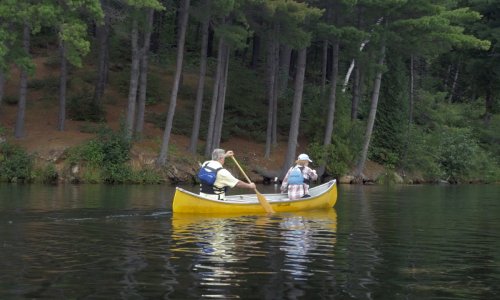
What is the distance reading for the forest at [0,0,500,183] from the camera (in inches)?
1419

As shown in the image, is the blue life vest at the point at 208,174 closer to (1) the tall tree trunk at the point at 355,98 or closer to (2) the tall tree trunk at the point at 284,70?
(1) the tall tree trunk at the point at 355,98

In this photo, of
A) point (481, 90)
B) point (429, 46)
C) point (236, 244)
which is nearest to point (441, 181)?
point (429, 46)

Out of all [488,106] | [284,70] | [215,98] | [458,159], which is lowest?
[458,159]

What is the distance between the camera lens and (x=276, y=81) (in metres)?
43.8

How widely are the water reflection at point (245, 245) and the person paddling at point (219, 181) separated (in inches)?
29.2

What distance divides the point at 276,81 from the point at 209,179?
922 inches

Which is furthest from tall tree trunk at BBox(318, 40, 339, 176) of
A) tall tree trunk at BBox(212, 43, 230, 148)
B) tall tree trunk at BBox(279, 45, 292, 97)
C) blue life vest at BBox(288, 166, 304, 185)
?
blue life vest at BBox(288, 166, 304, 185)

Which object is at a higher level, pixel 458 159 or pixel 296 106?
pixel 296 106

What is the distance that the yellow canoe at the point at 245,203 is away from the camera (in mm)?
20672

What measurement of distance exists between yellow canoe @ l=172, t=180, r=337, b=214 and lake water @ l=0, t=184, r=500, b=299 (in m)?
0.37

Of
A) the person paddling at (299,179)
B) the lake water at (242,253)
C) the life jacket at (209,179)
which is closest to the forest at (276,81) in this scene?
the person paddling at (299,179)

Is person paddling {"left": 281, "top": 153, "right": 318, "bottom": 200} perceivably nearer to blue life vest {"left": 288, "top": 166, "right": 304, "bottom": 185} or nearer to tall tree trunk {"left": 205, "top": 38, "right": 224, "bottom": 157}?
blue life vest {"left": 288, "top": 166, "right": 304, "bottom": 185}

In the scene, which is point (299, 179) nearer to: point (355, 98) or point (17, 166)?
point (17, 166)

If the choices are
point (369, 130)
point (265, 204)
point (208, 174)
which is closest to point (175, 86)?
point (369, 130)
